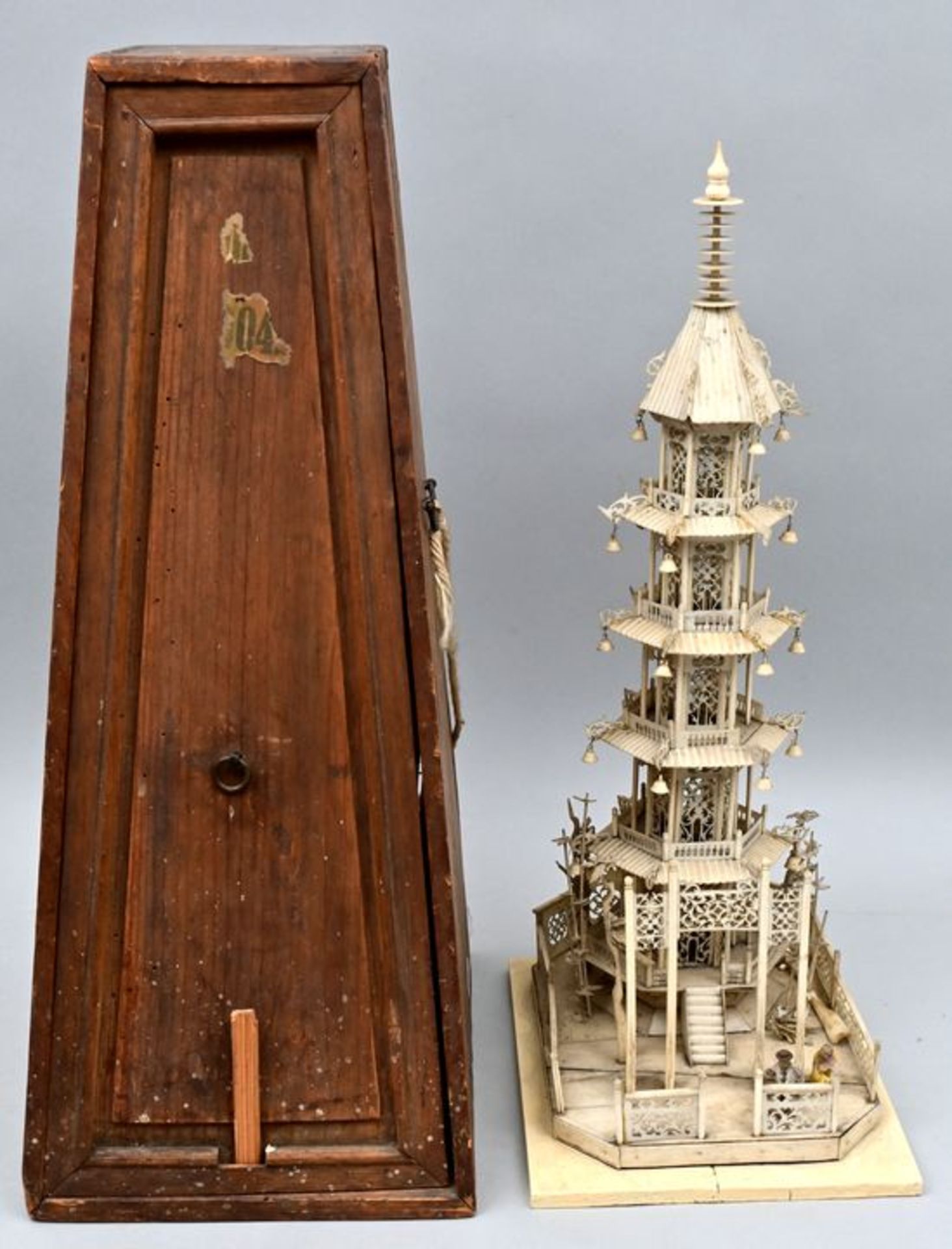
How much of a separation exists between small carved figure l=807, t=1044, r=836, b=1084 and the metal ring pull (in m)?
1.42

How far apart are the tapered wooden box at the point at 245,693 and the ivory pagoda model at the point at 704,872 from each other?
51 centimetres

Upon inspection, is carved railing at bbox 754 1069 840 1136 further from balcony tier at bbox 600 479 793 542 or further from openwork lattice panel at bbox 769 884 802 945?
balcony tier at bbox 600 479 793 542

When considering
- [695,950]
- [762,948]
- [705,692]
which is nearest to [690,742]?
[705,692]

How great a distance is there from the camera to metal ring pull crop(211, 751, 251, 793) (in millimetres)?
4090

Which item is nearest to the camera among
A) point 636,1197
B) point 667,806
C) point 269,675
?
point 269,675

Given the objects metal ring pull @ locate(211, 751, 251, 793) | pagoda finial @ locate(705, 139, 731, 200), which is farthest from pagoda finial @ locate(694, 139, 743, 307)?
metal ring pull @ locate(211, 751, 251, 793)

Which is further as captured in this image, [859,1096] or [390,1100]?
[859,1096]

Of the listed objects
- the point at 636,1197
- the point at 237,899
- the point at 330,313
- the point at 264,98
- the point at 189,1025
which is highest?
the point at 264,98

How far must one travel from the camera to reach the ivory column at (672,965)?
4.51 metres

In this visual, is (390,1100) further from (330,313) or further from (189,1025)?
(330,313)

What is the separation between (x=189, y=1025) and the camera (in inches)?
167

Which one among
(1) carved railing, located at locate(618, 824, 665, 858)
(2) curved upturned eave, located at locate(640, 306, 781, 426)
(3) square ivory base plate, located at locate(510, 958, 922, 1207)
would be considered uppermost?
(2) curved upturned eave, located at locate(640, 306, 781, 426)

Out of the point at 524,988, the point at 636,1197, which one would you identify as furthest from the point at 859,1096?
the point at 524,988

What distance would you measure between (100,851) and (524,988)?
1.46m
